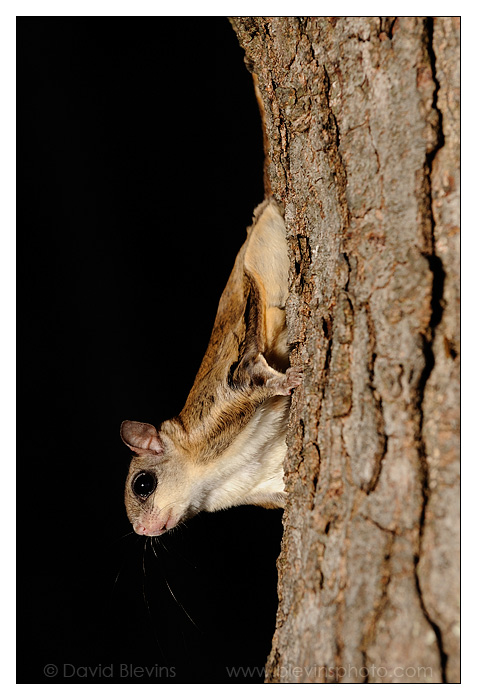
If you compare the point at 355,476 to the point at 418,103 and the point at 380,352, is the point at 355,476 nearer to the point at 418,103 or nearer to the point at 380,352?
the point at 380,352

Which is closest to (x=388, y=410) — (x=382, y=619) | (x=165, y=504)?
(x=382, y=619)

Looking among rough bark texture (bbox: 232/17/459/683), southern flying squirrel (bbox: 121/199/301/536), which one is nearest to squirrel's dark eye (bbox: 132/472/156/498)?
southern flying squirrel (bbox: 121/199/301/536)

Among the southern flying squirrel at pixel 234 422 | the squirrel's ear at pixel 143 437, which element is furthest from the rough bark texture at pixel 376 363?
the squirrel's ear at pixel 143 437

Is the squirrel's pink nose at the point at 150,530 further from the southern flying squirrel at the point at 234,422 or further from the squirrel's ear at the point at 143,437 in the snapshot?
the squirrel's ear at the point at 143,437

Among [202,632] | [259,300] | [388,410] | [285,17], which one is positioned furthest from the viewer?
[202,632]

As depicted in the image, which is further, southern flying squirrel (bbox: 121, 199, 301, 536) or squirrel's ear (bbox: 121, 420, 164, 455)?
squirrel's ear (bbox: 121, 420, 164, 455)

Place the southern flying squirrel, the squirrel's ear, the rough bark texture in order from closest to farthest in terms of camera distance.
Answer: the rough bark texture < the southern flying squirrel < the squirrel's ear

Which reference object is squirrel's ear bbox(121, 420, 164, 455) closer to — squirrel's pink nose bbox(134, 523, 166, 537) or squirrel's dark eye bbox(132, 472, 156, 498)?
squirrel's dark eye bbox(132, 472, 156, 498)
